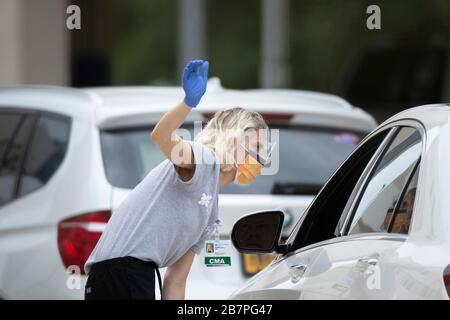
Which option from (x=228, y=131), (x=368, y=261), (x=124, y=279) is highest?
(x=228, y=131)

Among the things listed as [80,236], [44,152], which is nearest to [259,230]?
[80,236]

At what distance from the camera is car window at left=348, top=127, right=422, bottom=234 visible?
4016 mm

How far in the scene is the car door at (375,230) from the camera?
3545mm

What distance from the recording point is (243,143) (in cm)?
446

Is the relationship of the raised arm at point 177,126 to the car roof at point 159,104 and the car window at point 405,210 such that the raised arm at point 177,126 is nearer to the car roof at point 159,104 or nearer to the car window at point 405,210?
Result: the car window at point 405,210

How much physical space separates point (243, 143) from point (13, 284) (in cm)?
253

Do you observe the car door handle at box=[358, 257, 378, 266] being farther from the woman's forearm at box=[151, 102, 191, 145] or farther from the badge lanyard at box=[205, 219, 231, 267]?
the badge lanyard at box=[205, 219, 231, 267]

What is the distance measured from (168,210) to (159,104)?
2.26m

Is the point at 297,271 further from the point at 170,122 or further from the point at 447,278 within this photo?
the point at 447,278

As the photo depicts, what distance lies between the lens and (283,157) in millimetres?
6684

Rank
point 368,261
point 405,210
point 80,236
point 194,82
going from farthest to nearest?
point 80,236, point 194,82, point 405,210, point 368,261
